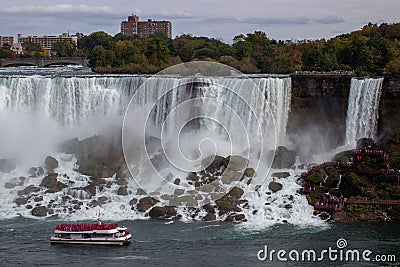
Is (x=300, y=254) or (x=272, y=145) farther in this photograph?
(x=272, y=145)

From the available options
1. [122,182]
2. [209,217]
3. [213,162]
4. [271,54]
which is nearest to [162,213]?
[209,217]

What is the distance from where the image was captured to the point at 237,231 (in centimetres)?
2722

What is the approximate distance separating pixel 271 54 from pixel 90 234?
28.0 metres

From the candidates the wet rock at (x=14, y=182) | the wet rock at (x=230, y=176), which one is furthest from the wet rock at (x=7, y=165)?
the wet rock at (x=230, y=176)

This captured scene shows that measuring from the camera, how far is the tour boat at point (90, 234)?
1019 inches

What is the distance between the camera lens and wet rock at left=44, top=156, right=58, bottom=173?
33.7 m

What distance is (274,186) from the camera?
31281mm

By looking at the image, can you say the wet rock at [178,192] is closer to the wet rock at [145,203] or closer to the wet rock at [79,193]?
the wet rock at [145,203]

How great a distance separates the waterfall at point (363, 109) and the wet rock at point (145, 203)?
10.9 meters

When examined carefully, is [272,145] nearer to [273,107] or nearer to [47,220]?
[273,107]

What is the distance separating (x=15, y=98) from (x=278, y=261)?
1947cm

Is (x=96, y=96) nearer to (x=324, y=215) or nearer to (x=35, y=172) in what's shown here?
(x=35, y=172)

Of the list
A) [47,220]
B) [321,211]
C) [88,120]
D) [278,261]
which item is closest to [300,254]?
[278,261]

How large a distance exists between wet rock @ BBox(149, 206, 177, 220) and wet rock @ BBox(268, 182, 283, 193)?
4.50m
